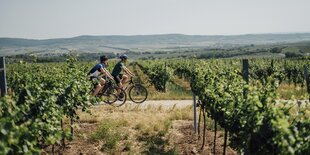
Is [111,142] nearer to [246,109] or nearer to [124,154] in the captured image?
[124,154]


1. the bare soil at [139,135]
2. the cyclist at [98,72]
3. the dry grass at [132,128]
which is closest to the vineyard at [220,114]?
the bare soil at [139,135]

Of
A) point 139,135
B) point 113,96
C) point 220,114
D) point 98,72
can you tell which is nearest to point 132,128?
point 139,135

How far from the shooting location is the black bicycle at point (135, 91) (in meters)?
13.9

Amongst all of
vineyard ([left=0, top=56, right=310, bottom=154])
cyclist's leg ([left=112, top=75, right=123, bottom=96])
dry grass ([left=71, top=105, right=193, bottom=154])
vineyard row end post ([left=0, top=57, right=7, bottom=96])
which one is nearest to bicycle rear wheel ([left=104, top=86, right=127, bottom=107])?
cyclist's leg ([left=112, top=75, right=123, bottom=96])

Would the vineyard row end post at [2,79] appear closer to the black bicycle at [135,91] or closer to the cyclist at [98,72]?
the cyclist at [98,72]

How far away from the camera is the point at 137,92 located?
14.1 metres

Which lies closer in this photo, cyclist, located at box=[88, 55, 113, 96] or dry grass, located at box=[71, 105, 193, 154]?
dry grass, located at box=[71, 105, 193, 154]

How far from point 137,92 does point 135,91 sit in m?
0.10

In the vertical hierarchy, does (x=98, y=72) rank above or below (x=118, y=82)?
above

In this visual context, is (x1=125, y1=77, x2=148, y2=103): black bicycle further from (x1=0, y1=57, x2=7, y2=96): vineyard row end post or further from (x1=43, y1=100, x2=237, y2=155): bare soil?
(x1=0, y1=57, x2=7, y2=96): vineyard row end post

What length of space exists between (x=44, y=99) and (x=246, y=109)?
292 centimetres

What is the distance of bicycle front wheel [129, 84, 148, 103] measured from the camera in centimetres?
1392

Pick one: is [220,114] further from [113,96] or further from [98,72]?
[113,96]

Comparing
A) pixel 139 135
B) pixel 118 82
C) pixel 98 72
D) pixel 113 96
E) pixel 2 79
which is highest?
pixel 2 79
